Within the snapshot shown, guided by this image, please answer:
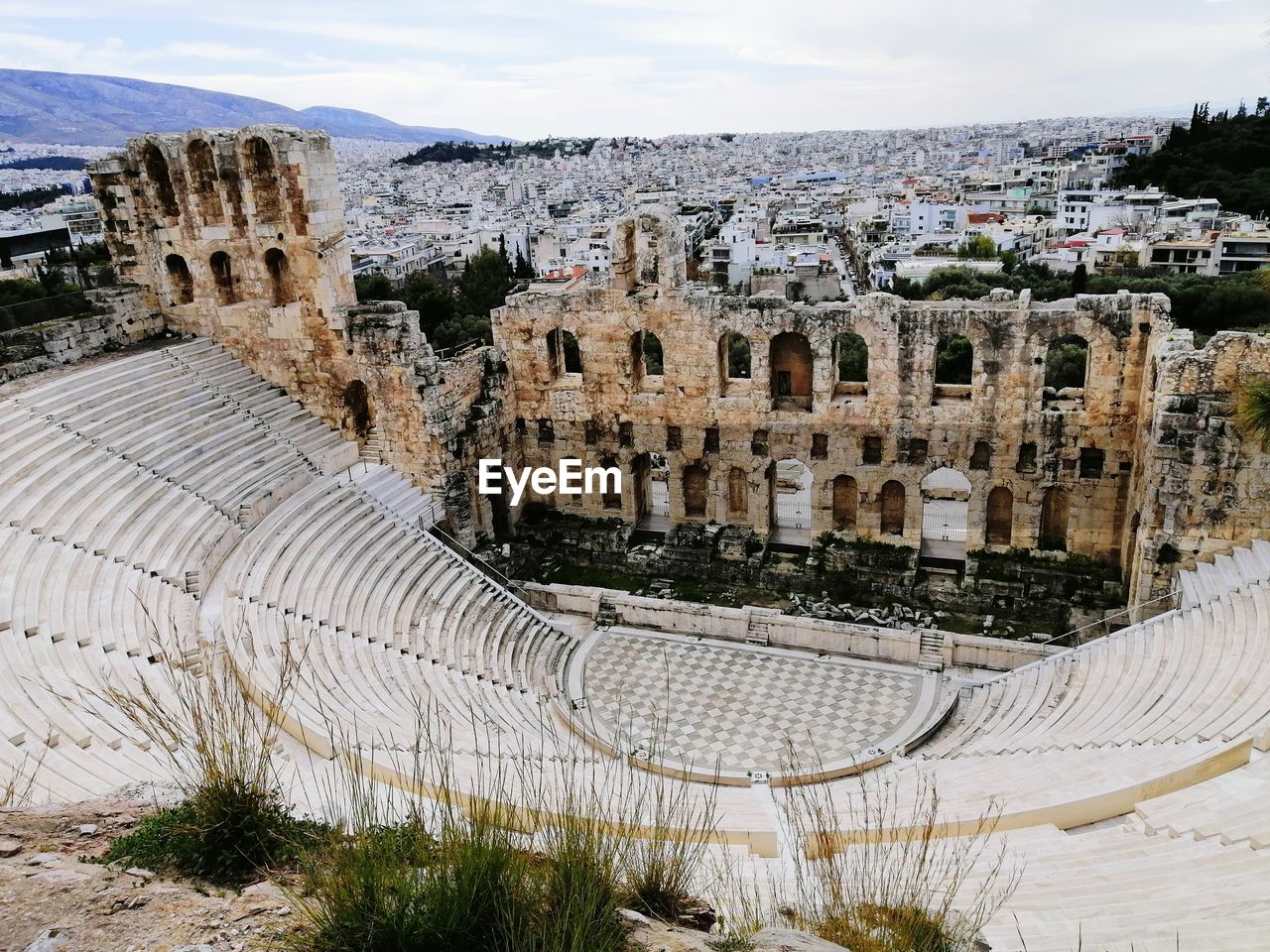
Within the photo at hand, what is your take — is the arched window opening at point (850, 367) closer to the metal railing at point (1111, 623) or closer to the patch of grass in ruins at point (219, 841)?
the metal railing at point (1111, 623)

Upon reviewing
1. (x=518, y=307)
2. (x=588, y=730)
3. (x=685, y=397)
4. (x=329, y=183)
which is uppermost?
(x=329, y=183)

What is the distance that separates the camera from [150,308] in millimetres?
23594

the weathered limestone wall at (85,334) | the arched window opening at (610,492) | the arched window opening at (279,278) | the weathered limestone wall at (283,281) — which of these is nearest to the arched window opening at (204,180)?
the weathered limestone wall at (283,281)

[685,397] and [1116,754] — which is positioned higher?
[685,397]

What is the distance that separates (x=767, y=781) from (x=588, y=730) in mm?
3592

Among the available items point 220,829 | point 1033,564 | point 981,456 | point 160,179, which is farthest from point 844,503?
point 160,179

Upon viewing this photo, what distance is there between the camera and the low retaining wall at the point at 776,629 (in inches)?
733

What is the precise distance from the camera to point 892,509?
22812 mm

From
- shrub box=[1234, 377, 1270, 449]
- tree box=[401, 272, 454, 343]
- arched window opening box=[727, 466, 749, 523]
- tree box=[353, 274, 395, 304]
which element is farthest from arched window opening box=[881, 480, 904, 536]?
tree box=[353, 274, 395, 304]

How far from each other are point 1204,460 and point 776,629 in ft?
29.1

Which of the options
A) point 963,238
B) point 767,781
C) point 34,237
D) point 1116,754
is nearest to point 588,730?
point 767,781

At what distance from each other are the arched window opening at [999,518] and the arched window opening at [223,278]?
19.7 meters

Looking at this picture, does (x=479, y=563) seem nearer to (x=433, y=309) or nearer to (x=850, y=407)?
(x=850, y=407)

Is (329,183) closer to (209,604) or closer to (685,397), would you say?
(685,397)
